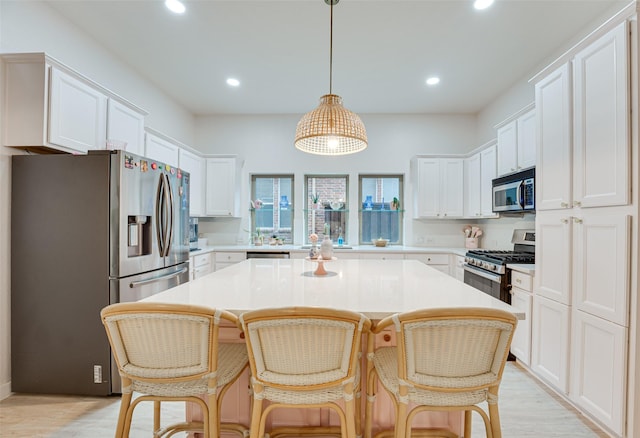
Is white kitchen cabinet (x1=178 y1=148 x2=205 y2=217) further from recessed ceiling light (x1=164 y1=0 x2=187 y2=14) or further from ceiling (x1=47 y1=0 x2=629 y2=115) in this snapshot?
recessed ceiling light (x1=164 y1=0 x2=187 y2=14)

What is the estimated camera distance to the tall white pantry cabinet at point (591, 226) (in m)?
1.70

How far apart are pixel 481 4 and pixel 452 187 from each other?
2558 millimetres

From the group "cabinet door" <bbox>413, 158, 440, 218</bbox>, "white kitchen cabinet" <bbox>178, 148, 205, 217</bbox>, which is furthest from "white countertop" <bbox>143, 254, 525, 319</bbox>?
"cabinet door" <bbox>413, 158, 440, 218</bbox>

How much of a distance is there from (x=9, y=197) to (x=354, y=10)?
2989 millimetres

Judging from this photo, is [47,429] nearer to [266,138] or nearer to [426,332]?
[426,332]

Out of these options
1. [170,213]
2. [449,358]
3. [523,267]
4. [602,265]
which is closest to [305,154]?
[170,213]

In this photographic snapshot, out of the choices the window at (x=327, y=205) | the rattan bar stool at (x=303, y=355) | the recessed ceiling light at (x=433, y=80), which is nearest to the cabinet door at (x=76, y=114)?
the rattan bar stool at (x=303, y=355)

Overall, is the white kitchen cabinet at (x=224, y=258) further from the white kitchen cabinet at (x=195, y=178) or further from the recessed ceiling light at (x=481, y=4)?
the recessed ceiling light at (x=481, y=4)

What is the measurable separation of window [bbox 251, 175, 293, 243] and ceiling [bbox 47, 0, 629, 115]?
141 centimetres

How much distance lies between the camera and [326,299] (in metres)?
1.52

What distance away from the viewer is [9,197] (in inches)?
91.5

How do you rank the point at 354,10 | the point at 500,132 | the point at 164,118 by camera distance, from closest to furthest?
the point at 354,10, the point at 500,132, the point at 164,118

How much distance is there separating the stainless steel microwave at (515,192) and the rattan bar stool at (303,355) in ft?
8.38

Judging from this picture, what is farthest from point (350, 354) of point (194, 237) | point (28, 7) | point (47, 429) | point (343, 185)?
point (343, 185)
